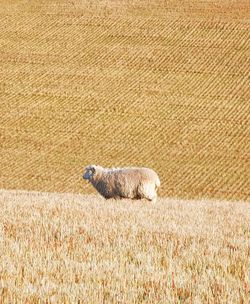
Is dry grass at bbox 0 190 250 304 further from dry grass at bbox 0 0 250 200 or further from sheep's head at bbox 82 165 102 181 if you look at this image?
dry grass at bbox 0 0 250 200

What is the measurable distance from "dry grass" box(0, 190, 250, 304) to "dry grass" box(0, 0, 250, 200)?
1578cm

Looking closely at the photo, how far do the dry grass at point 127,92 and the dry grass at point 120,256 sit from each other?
51.8ft

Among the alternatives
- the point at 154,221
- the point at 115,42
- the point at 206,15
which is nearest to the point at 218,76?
the point at 115,42

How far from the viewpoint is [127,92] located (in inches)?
1634

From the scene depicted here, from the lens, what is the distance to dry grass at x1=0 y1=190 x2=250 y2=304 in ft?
17.6

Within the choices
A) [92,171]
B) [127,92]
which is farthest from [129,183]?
[127,92]

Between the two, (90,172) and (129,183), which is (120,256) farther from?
(90,172)

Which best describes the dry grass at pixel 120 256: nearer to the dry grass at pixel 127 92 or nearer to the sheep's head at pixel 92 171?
the sheep's head at pixel 92 171

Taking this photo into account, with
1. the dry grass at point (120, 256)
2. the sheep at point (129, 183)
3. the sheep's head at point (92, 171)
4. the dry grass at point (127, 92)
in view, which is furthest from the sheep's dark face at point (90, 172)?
the dry grass at point (127, 92)

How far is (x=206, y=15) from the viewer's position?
184 ft

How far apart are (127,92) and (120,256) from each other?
34656 millimetres

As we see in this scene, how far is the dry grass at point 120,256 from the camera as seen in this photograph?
17.6 ft

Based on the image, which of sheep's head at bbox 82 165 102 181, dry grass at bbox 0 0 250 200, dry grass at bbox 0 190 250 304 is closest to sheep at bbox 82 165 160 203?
sheep's head at bbox 82 165 102 181

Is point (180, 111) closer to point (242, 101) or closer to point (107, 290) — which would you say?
point (242, 101)
